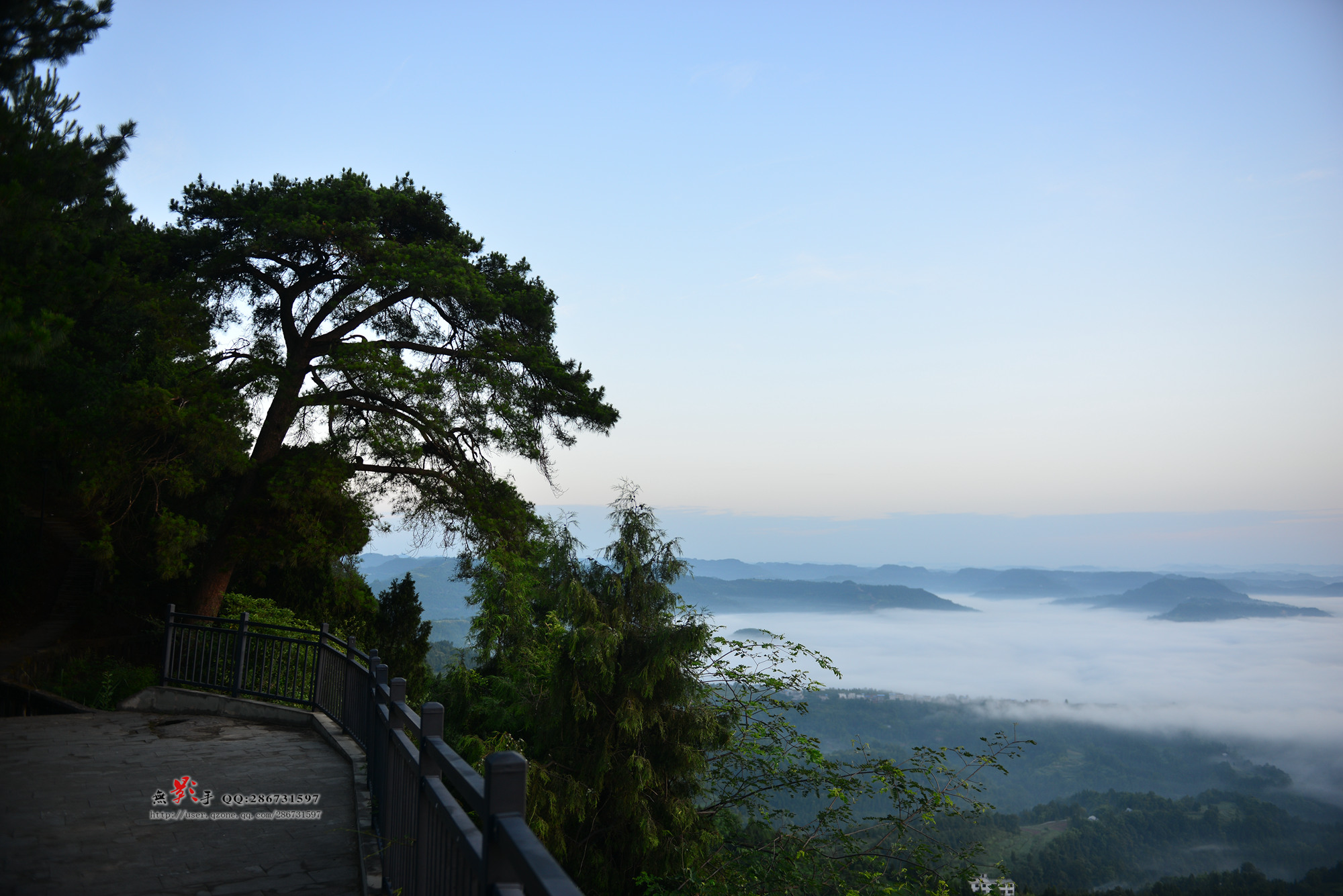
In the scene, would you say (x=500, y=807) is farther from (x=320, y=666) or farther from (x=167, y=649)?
(x=167, y=649)

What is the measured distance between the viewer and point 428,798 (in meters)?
3.43

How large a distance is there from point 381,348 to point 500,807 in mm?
14931

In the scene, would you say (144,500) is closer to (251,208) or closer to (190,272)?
(190,272)

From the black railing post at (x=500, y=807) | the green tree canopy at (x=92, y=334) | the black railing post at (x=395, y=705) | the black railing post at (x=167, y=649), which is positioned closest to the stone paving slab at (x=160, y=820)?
the black railing post at (x=395, y=705)

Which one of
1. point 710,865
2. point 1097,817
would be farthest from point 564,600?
point 1097,817

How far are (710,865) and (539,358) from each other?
408 inches

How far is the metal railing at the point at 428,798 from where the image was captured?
91.5 inches

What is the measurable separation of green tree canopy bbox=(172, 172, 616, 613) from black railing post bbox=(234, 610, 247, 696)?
→ 542 cm

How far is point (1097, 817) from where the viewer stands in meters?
94.3

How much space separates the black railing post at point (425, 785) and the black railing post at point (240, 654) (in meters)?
7.50

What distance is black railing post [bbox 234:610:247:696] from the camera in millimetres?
9992
